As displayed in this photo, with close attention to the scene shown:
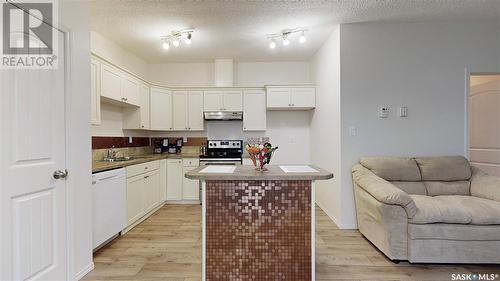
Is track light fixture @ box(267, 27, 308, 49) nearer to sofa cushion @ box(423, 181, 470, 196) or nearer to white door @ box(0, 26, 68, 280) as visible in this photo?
sofa cushion @ box(423, 181, 470, 196)

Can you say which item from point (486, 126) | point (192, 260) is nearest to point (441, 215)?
point (192, 260)

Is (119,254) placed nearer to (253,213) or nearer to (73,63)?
(253,213)

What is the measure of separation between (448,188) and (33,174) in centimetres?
395

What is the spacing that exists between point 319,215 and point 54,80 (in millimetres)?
3558

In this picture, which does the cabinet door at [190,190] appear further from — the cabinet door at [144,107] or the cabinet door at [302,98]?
the cabinet door at [302,98]

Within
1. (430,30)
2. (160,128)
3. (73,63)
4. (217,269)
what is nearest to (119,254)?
(217,269)

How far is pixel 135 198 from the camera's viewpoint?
3383 millimetres

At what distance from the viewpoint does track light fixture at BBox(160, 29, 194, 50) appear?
3536 mm

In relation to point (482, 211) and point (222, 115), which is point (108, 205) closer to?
point (222, 115)

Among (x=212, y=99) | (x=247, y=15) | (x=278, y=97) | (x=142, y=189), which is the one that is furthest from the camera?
(x=212, y=99)

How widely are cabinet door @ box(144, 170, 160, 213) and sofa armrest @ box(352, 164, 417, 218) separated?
284 centimetres

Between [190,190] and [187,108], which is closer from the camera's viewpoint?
[190,190]

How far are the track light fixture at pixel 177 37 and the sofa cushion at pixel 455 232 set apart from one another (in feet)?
11.2

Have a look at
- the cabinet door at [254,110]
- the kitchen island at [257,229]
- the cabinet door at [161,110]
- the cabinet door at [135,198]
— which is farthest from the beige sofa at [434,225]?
the cabinet door at [161,110]
